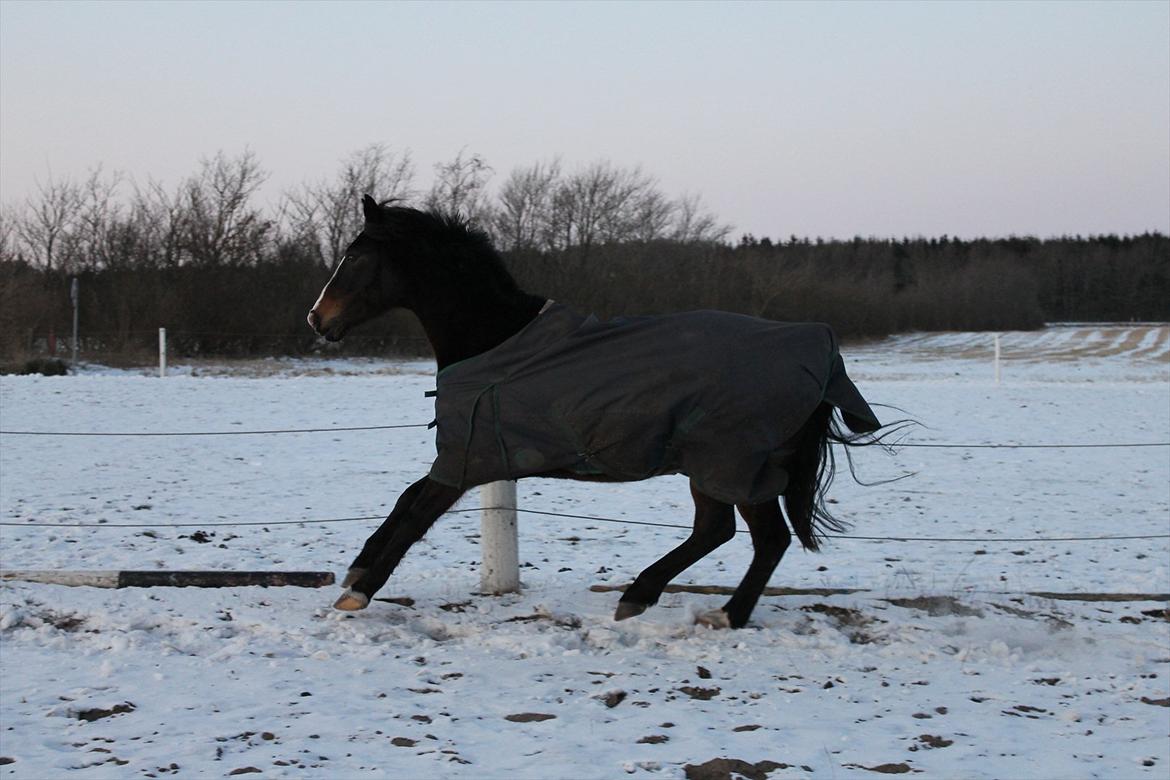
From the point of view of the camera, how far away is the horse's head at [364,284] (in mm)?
4750

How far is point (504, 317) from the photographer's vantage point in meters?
4.77

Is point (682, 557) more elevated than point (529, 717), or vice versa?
point (682, 557)

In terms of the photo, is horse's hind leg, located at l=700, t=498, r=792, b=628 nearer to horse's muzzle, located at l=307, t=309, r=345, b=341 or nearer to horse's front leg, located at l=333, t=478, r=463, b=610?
horse's front leg, located at l=333, t=478, r=463, b=610

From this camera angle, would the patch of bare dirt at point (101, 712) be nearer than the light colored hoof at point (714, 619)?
Yes

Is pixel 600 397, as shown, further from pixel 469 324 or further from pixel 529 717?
pixel 529 717

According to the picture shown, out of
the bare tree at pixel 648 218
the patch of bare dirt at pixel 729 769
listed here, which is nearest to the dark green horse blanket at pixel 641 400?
the patch of bare dirt at pixel 729 769

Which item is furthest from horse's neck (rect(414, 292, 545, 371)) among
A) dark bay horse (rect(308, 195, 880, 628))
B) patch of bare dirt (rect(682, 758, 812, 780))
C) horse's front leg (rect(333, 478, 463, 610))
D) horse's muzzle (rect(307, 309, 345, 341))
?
patch of bare dirt (rect(682, 758, 812, 780))

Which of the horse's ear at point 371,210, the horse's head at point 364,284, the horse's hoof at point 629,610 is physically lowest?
the horse's hoof at point 629,610

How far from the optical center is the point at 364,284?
4777 mm

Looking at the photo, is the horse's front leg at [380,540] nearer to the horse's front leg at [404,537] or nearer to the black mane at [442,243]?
the horse's front leg at [404,537]

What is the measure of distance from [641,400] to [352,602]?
1.62 meters

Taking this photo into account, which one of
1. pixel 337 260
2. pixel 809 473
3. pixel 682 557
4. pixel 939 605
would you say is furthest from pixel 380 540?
pixel 337 260

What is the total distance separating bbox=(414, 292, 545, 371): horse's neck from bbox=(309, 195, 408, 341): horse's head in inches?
7.0

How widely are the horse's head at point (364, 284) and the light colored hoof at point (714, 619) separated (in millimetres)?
1997
